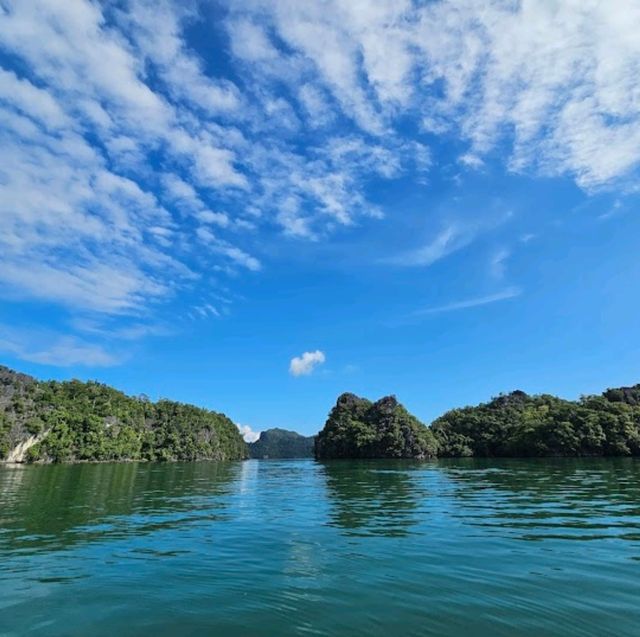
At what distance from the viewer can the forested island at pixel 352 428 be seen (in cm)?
12081

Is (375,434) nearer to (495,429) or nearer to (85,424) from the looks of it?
(495,429)

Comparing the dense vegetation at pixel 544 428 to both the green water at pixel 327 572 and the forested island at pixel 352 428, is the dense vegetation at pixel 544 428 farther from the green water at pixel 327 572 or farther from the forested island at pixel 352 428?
the green water at pixel 327 572

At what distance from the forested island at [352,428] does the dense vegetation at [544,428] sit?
28cm

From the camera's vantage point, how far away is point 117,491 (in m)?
38.2

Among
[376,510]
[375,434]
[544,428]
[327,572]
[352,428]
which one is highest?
[352,428]

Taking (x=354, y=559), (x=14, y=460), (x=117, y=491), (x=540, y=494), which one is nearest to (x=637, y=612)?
(x=354, y=559)

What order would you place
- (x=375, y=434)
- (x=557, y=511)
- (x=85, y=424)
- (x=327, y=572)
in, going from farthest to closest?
(x=375, y=434) < (x=85, y=424) < (x=557, y=511) < (x=327, y=572)

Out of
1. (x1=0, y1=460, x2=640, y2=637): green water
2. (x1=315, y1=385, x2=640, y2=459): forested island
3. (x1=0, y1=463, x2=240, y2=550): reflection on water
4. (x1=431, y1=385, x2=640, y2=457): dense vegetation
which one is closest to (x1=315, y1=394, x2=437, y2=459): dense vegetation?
(x1=315, y1=385, x2=640, y2=459): forested island

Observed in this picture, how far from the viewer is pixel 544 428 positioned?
435 feet

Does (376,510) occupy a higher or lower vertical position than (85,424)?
lower

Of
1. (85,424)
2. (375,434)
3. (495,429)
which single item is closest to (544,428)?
(495,429)

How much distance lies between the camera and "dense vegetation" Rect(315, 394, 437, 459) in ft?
498

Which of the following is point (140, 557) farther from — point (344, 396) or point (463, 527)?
point (344, 396)

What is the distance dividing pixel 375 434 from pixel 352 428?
924cm
